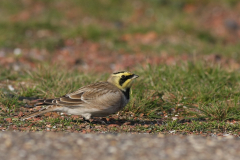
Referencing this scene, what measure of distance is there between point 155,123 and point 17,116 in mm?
2114

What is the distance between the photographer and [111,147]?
4.70 m

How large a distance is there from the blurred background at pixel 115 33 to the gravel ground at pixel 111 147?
512cm

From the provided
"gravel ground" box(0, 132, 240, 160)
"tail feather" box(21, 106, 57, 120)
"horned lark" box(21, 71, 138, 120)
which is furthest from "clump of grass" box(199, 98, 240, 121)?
"tail feather" box(21, 106, 57, 120)

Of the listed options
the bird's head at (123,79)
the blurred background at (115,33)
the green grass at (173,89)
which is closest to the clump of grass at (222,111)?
the green grass at (173,89)

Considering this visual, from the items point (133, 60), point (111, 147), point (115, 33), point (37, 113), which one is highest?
A: point (111, 147)

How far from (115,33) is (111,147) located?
9.76 m

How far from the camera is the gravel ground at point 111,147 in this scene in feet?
14.6

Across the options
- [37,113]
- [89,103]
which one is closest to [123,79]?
[89,103]

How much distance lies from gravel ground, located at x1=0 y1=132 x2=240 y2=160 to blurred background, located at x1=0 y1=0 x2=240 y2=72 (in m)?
5.12

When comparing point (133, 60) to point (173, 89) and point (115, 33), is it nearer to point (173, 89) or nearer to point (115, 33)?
point (115, 33)

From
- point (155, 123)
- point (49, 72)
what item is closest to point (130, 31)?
point (49, 72)

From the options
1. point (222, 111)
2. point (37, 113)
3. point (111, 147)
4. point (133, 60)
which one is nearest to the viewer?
point (111, 147)

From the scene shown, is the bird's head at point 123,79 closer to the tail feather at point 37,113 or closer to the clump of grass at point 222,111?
the tail feather at point 37,113

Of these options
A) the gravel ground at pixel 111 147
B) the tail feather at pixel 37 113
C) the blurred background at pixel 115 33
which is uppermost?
the gravel ground at pixel 111 147
